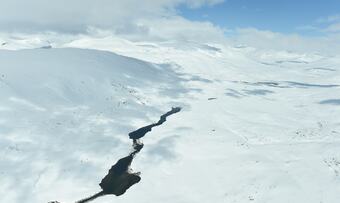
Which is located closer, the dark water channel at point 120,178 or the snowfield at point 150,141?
the snowfield at point 150,141

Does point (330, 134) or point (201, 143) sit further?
point (330, 134)

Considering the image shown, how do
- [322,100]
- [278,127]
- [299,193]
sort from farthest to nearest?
[322,100], [278,127], [299,193]

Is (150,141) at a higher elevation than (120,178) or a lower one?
lower

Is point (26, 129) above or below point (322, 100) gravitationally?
above

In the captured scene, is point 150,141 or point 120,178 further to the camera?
point 150,141

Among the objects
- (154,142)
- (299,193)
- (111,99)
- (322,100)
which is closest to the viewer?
(299,193)

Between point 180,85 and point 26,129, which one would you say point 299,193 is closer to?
point 26,129

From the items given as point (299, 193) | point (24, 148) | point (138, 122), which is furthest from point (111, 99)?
point (299, 193)

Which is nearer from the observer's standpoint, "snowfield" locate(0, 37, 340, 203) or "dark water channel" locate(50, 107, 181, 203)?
"snowfield" locate(0, 37, 340, 203)
